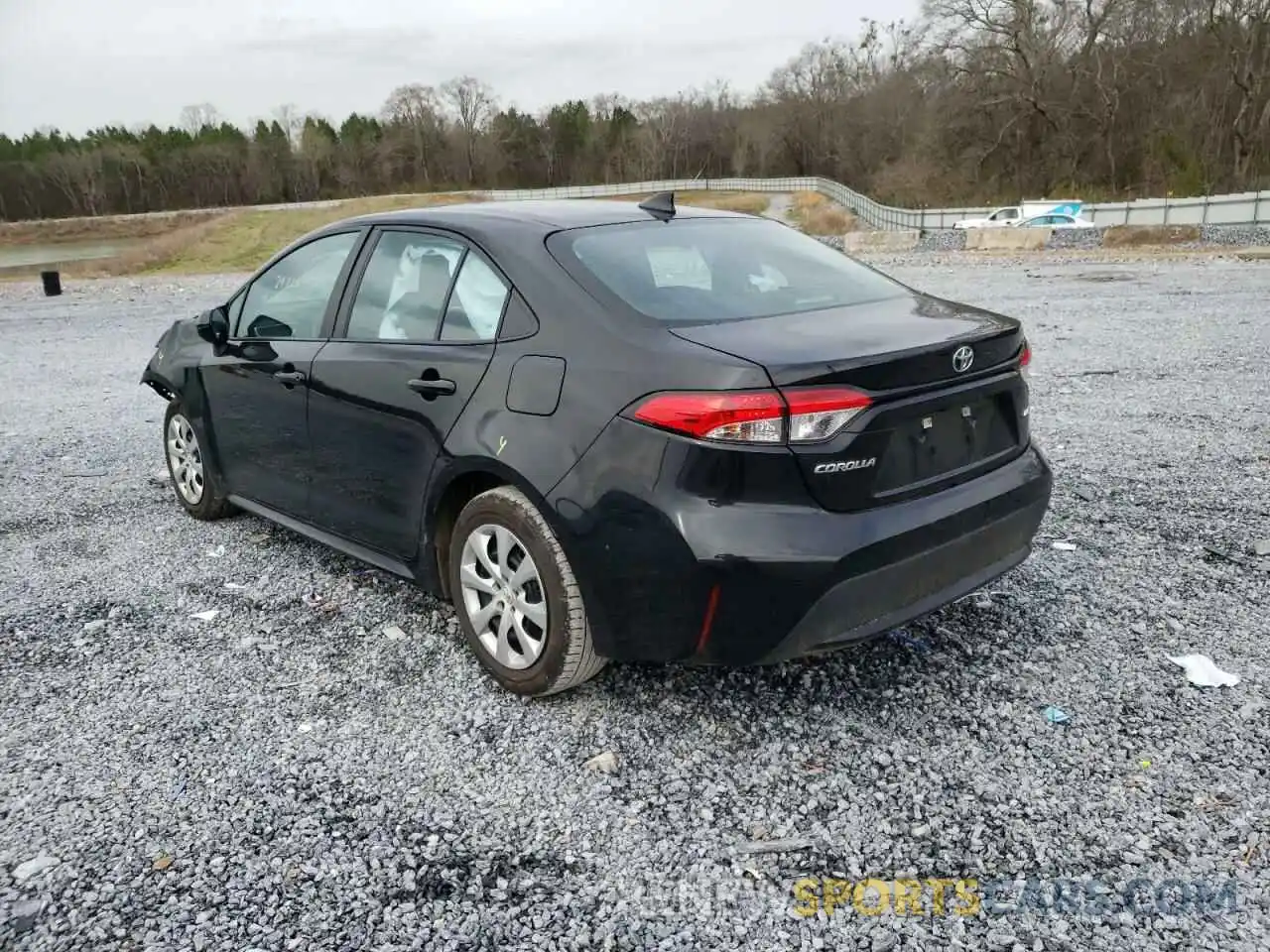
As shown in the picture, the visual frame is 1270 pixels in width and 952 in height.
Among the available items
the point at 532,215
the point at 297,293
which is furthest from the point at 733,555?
the point at 297,293

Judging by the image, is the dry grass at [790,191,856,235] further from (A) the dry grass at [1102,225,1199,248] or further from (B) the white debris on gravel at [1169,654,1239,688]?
(B) the white debris on gravel at [1169,654,1239,688]

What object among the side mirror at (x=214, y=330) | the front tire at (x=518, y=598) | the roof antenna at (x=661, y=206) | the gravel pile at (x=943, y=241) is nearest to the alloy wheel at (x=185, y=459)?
the side mirror at (x=214, y=330)

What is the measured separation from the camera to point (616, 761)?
3.01m

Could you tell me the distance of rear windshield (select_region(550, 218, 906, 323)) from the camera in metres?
3.23

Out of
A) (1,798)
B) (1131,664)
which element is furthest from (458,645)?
(1131,664)

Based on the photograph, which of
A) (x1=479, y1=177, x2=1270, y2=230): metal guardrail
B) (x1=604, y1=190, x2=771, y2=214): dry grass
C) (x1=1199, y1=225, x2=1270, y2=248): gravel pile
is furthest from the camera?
(x1=604, y1=190, x2=771, y2=214): dry grass

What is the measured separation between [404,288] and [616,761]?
2.03m

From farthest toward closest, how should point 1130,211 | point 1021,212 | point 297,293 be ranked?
point 1021,212 → point 1130,211 → point 297,293

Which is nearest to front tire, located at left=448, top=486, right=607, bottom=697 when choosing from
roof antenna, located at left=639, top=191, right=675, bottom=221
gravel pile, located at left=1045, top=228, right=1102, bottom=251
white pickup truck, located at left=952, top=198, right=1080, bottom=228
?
roof antenna, located at left=639, top=191, right=675, bottom=221

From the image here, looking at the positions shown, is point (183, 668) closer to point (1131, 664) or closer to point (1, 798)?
point (1, 798)

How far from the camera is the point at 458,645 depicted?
12.5ft

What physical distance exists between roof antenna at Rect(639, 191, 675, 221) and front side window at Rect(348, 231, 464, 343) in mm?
811

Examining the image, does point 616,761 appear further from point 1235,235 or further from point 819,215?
point 819,215

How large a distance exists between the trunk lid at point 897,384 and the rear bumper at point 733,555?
0.08 meters
